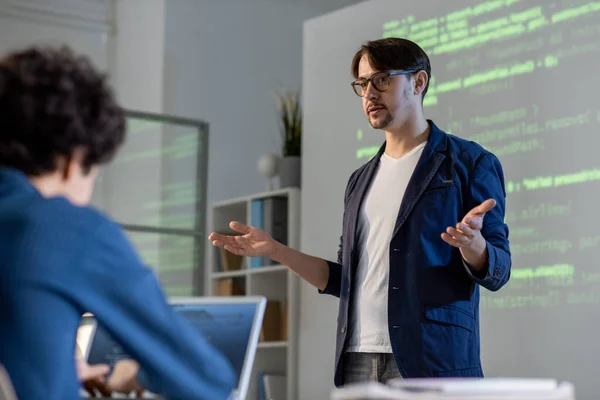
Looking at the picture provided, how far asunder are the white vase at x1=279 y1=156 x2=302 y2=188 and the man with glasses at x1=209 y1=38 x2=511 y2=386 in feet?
10.0

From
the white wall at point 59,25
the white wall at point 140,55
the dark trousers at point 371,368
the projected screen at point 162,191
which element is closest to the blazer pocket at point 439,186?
the dark trousers at point 371,368

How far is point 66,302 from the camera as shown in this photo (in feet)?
4.22

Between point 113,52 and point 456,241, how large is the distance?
5220mm

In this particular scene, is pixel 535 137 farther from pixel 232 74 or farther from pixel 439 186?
pixel 232 74

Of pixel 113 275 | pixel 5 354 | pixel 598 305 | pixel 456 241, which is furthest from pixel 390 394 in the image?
pixel 598 305

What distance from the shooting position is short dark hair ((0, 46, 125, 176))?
130 cm

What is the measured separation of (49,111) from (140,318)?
0.97ft

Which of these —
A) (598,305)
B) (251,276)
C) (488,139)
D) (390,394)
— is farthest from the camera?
(251,276)

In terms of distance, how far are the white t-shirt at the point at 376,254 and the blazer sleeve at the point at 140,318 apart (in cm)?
128

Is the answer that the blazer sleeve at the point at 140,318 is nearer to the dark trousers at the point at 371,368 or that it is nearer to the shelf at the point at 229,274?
the dark trousers at the point at 371,368

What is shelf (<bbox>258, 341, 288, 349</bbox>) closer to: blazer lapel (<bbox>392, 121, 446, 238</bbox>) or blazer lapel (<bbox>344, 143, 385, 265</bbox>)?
blazer lapel (<bbox>344, 143, 385, 265</bbox>)

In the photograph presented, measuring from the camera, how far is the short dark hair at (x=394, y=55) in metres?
2.82

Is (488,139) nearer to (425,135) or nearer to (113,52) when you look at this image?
(425,135)

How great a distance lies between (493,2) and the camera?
14.7 feet
